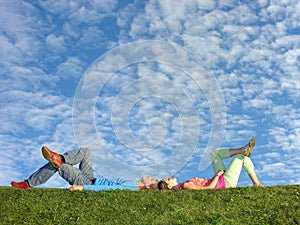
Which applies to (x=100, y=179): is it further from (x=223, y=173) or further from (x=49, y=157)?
(x=223, y=173)

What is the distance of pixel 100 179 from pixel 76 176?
2.80 feet

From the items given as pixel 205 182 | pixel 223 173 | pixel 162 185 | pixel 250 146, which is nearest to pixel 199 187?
pixel 205 182

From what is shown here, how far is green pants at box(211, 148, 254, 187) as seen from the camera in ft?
47.1

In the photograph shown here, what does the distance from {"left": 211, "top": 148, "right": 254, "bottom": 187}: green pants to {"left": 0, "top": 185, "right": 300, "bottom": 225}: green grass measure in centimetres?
133

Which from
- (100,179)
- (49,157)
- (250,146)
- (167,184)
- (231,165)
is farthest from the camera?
(250,146)

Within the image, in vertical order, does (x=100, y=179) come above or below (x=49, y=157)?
below

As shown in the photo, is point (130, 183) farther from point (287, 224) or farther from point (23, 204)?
point (287, 224)

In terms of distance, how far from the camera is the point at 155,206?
37.2 ft

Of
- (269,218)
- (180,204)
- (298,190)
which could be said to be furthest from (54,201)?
(298,190)

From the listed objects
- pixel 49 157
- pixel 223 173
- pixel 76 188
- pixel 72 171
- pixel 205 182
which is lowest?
pixel 76 188

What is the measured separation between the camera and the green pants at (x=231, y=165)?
47.1 ft

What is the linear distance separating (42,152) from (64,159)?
0.87 m

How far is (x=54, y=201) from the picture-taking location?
1227cm

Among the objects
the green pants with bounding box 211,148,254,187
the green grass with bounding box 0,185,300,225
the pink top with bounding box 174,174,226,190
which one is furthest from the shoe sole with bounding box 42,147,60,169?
the green pants with bounding box 211,148,254,187
